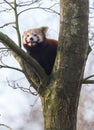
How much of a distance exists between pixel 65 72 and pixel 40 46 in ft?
2.09

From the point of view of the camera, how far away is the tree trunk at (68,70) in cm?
212

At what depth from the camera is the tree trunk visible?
6.96 feet

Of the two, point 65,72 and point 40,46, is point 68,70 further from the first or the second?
point 40,46

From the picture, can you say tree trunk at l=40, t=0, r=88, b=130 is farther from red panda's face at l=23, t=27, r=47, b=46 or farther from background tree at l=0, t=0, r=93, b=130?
red panda's face at l=23, t=27, r=47, b=46

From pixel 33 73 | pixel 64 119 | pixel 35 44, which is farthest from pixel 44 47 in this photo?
pixel 64 119

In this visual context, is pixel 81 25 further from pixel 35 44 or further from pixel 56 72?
pixel 35 44

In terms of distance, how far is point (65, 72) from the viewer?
2.16 meters

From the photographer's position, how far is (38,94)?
2.21 metres

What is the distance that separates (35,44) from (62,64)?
0.57 meters

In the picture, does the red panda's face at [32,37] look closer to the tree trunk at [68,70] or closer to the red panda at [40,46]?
the red panda at [40,46]

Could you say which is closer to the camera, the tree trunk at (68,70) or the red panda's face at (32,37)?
the tree trunk at (68,70)

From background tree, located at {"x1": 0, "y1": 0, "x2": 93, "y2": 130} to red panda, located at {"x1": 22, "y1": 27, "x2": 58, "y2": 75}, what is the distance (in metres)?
0.45

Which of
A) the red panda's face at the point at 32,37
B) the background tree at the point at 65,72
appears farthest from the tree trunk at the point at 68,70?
the red panda's face at the point at 32,37

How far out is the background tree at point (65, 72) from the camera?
2117 mm
